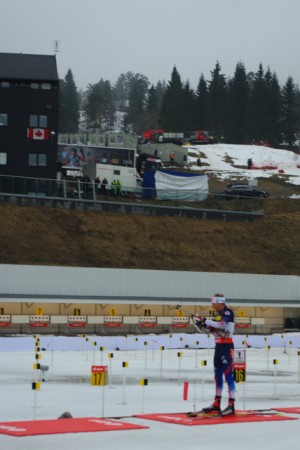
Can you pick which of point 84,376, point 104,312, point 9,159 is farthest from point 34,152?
point 84,376

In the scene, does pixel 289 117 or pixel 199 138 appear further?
pixel 289 117

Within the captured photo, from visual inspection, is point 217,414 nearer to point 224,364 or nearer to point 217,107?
point 224,364

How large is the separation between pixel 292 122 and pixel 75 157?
88688 millimetres

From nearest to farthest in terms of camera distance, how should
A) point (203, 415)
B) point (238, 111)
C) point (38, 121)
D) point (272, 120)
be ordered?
point (203, 415), point (38, 121), point (272, 120), point (238, 111)

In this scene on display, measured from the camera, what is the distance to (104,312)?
57594 mm

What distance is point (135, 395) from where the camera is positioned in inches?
895

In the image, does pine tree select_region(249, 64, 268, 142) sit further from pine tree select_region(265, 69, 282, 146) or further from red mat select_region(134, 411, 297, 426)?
red mat select_region(134, 411, 297, 426)

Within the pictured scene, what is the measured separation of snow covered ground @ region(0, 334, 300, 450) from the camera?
49.7 feet

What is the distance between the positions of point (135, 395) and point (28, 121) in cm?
5841

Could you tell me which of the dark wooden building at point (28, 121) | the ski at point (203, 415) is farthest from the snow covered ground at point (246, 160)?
the ski at point (203, 415)

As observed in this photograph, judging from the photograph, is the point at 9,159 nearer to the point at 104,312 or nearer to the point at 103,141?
the point at 104,312

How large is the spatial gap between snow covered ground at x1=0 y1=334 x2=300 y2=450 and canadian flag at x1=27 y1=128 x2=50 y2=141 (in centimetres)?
3648

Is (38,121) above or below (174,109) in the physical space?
below

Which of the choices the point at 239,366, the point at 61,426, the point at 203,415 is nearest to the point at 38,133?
the point at 239,366
